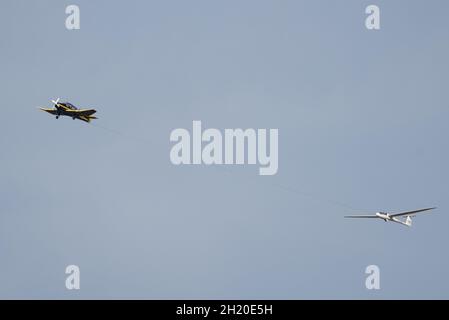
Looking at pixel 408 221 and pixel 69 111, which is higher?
pixel 69 111

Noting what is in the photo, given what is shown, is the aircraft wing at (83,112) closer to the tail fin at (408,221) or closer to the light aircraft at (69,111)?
the light aircraft at (69,111)

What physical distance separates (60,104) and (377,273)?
4369 centimetres

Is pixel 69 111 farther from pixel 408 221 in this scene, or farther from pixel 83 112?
pixel 408 221

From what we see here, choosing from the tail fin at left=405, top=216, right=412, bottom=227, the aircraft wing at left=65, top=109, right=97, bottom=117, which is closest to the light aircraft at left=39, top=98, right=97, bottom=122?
the aircraft wing at left=65, top=109, right=97, bottom=117

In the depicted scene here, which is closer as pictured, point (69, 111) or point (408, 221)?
point (69, 111)

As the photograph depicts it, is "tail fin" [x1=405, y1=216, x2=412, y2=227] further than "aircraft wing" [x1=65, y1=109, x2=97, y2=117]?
Yes

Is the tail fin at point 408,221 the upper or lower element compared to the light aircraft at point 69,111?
lower

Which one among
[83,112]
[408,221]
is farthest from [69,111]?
[408,221]

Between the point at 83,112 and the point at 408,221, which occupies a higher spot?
the point at 83,112

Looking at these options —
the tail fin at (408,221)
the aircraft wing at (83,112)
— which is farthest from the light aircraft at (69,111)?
the tail fin at (408,221)

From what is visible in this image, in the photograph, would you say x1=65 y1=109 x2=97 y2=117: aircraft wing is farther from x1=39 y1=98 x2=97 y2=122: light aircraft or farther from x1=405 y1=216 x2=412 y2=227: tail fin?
x1=405 y1=216 x2=412 y2=227: tail fin

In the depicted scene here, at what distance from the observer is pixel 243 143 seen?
516 feet

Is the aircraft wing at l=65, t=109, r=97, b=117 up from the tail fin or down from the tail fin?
up

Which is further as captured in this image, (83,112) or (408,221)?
(408,221)
